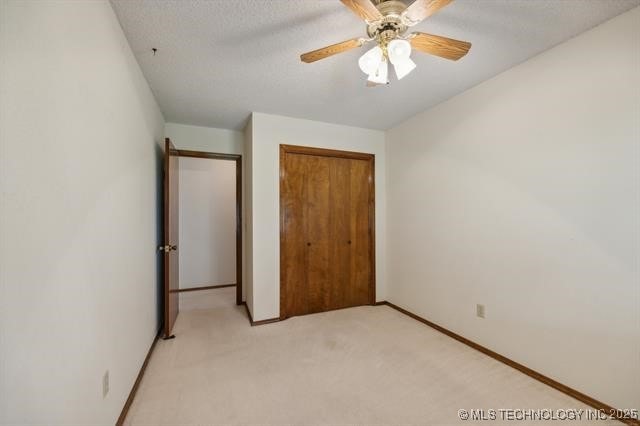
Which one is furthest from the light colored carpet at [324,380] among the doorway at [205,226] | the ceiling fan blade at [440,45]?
the ceiling fan blade at [440,45]

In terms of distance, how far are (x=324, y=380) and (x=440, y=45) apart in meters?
2.27

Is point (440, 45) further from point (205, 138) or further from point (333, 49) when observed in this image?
point (205, 138)

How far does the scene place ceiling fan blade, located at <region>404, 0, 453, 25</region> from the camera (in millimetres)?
1153

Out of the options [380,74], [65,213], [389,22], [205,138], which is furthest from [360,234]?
[65,213]

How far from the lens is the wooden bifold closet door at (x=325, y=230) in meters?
3.09

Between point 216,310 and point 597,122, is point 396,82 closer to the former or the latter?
point 597,122

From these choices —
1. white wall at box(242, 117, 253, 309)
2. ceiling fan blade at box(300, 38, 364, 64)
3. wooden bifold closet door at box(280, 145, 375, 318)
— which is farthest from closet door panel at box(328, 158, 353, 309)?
ceiling fan blade at box(300, 38, 364, 64)

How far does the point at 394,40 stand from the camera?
135cm

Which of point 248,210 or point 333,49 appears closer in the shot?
point 333,49

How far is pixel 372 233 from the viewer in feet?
11.5

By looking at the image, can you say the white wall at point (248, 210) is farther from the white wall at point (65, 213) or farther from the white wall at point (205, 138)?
the white wall at point (65, 213)

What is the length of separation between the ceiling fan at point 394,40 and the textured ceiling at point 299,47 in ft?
0.79

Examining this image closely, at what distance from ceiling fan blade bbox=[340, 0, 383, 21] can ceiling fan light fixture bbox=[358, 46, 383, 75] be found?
0.50ft

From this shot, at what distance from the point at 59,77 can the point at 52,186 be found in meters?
0.41
